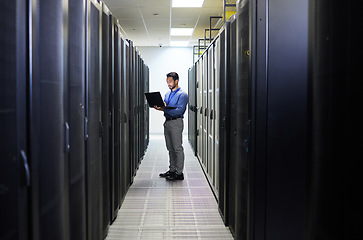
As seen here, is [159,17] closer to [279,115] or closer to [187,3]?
[187,3]

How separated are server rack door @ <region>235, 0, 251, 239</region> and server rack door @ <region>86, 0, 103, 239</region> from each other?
3.44 feet

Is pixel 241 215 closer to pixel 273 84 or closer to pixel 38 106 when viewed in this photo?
pixel 273 84

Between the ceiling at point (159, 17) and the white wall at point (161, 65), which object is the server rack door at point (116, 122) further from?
the white wall at point (161, 65)

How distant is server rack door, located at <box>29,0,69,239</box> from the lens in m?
1.34

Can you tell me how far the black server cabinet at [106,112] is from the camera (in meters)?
2.85

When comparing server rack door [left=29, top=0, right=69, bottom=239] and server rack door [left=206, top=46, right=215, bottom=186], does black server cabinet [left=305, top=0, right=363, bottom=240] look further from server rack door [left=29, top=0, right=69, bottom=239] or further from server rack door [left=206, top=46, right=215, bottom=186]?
server rack door [left=206, top=46, right=215, bottom=186]

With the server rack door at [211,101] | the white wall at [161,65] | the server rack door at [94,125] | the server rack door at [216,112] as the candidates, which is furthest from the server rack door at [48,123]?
the white wall at [161,65]

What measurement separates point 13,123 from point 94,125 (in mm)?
1320

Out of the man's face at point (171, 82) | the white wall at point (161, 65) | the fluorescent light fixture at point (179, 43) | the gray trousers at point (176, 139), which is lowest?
the gray trousers at point (176, 139)

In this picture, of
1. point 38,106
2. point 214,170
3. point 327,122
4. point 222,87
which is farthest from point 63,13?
point 214,170

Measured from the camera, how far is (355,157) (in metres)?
1.04

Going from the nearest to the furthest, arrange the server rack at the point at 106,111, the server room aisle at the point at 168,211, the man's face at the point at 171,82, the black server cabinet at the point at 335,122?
the black server cabinet at the point at 335,122, the server rack at the point at 106,111, the server room aisle at the point at 168,211, the man's face at the point at 171,82

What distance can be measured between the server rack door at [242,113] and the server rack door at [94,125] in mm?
1049

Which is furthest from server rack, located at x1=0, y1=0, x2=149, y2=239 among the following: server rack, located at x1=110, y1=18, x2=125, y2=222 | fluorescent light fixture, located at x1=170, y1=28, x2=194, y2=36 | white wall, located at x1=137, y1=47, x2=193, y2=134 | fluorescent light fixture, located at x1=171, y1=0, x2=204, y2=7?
white wall, located at x1=137, y1=47, x2=193, y2=134
